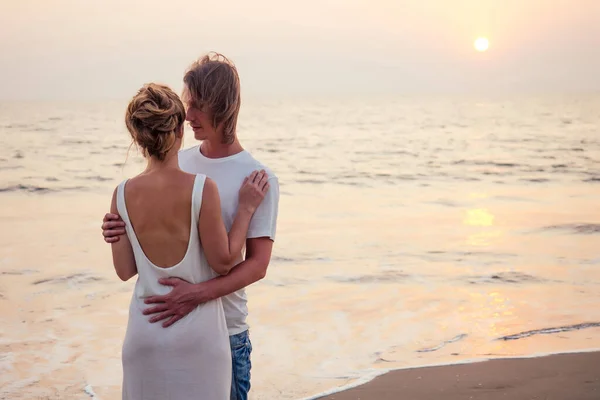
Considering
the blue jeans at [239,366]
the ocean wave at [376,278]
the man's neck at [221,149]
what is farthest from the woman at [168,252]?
the ocean wave at [376,278]

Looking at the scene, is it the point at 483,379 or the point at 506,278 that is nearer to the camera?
the point at 483,379

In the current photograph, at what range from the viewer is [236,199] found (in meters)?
2.56

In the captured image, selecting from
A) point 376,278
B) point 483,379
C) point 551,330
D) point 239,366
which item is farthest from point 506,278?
point 239,366

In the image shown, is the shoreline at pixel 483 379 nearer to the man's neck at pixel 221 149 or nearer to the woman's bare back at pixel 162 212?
the man's neck at pixel 221 149

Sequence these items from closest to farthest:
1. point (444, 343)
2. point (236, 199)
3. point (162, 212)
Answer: point (162, 212)
point (236, 199)
point (444, 343)

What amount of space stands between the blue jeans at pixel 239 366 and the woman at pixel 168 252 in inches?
5.7

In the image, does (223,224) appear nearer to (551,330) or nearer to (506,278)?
(551,330)

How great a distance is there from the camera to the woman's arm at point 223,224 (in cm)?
228

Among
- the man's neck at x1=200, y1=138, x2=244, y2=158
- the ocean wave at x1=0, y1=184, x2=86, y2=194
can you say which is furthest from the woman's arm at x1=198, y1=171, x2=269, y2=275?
the ocean wave at x1=0, y1=184, x2=86, y2=194

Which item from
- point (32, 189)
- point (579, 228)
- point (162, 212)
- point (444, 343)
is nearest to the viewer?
point (162, 212)

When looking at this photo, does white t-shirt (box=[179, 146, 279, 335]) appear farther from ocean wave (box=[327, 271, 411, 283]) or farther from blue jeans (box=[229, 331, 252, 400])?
ocean wave (box=[327, 271, 411, 283])

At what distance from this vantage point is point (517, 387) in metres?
4.66

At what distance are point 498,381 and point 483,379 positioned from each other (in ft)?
0.33

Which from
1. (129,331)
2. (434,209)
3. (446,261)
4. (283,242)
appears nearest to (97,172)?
(434,209)
